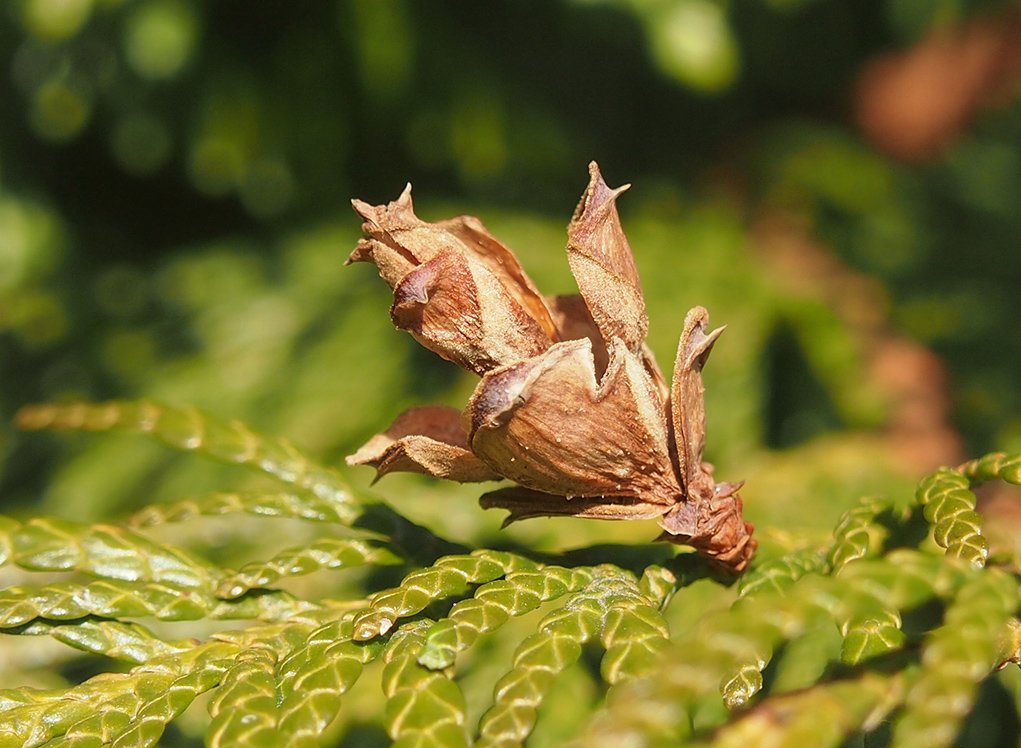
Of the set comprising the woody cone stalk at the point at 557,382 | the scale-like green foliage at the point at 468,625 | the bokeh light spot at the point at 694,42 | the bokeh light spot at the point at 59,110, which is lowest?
the scale-like green foliage at the point at 468,625

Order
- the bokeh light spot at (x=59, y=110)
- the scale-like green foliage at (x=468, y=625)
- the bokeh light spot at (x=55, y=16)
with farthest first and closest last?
the bokeh light spot at (x=59, y=110)
the bokeh light spot at (x=55, y=16)
the scale-like green foliage at (x=468, y=625)

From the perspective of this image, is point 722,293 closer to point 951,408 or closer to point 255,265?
point 951,408

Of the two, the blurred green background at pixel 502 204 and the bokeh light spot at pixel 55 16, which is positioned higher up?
the bokeh light spot at pixel 55 16

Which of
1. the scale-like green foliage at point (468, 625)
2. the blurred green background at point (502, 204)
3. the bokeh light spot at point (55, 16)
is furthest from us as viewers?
the blurred green background at point (502, 204)

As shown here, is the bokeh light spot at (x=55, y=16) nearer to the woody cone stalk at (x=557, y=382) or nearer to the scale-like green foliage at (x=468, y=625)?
the scale-like green foliage at (x=468, y=625)

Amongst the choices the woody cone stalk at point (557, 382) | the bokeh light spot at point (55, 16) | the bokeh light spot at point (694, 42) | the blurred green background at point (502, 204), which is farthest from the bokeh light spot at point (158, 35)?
the woody cone stalk at point (557, 382)

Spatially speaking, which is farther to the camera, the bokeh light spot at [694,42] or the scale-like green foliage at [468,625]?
Result: the bokeh light spot at [694,42]
